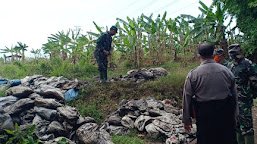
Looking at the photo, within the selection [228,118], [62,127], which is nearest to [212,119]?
[228,118]

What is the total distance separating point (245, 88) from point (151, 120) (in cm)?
211

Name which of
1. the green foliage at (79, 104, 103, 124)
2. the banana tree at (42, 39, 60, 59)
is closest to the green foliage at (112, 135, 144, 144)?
the green foliage at (79, 104, 103, 124)

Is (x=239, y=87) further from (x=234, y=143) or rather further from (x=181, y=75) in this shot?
(x=181, y=75)

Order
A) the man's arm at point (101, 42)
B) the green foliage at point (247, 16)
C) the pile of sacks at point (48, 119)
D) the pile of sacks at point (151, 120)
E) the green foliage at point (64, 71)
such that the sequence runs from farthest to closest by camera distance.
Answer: the green foliage at point (64, 71) → the man's arm at point (101, 42) → the green foliage at point (247, 16) → the pile of sacks at point (151, 120) → the pile of sacks at point (48, 119)

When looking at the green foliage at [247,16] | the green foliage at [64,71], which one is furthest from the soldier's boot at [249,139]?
the green foliage at [64,71]

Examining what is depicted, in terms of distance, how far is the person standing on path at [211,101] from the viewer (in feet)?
7.07

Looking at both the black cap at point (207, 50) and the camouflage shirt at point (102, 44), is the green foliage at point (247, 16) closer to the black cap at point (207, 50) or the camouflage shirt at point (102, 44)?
the camouflage shirt at point (102, 44)

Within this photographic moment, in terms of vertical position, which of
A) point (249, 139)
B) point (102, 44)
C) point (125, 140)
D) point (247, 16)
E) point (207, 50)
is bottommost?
point (125, 140)

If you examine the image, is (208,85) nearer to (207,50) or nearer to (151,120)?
(207,50)

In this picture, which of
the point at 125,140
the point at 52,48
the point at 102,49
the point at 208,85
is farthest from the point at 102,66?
the point at 52,48

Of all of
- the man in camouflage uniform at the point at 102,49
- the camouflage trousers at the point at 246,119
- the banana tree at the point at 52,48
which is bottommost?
the camouflage trousers at the point at 246,119

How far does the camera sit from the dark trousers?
2.16 metres

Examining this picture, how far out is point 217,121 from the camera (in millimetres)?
2186

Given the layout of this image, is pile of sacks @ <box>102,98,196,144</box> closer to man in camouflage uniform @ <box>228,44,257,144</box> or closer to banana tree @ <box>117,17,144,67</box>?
man in camouflage uniform @ <box>228,44,257,144</box>
